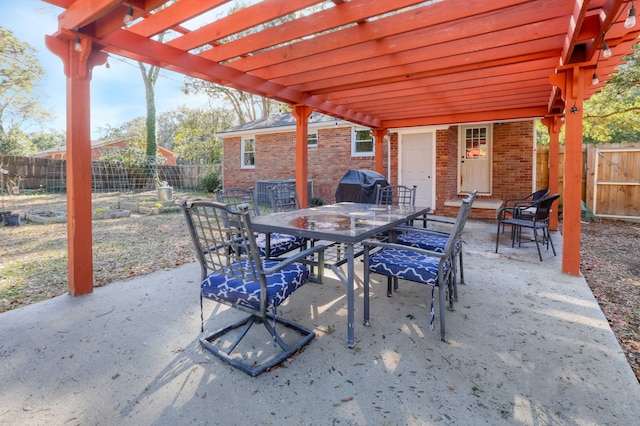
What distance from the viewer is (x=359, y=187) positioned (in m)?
7.10

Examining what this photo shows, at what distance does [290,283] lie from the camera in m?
2.17

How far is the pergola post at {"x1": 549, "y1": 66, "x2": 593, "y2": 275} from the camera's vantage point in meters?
3.75

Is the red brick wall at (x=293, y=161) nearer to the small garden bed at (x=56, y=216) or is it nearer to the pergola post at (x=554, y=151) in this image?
the pergola post at (x=554, y=151)

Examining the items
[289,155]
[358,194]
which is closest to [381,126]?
[358,194]

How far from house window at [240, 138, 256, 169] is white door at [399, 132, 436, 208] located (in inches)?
226

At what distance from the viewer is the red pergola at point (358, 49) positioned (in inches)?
110

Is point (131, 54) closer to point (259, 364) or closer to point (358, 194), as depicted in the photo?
point (259, 364)

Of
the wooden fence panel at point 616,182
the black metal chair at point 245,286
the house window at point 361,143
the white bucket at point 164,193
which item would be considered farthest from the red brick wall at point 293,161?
the black metal chair at point 245,286

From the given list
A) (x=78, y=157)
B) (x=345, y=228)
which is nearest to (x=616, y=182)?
(x=345, y=228)

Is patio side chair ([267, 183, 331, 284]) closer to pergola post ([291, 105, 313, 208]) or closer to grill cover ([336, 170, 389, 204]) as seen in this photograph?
pergola post ([291, 105, 313, 208])

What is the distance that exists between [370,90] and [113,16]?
367 centimetres

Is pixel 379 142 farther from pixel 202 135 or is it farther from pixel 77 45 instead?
pixel 202 135

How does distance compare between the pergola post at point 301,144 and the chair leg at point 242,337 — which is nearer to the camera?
the chair leg at point 242,337

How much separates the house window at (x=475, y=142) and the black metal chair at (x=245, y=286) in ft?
26.6
